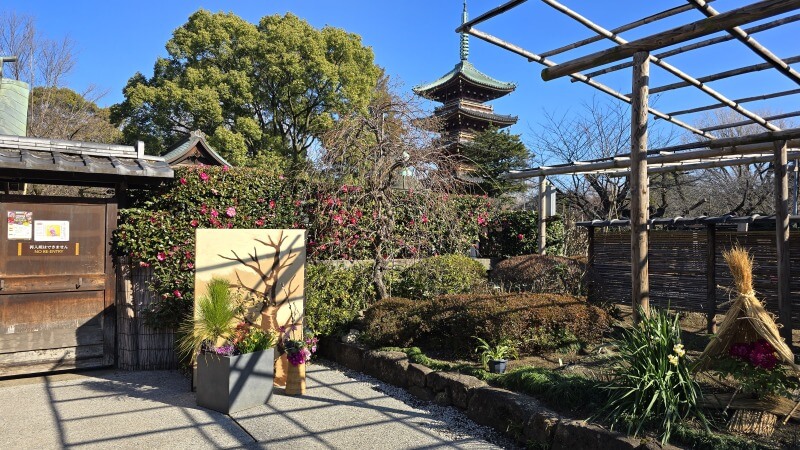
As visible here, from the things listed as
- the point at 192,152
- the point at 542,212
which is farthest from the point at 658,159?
the point at 192,152

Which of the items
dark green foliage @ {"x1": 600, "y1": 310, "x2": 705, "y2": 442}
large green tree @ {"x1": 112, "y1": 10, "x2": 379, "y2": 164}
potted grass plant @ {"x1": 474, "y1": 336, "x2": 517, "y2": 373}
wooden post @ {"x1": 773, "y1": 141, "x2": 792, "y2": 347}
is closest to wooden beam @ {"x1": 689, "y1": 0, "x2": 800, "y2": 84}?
wooden post @ {"x1": 773, "y1": 141, "x2": 792, "y2": 347}

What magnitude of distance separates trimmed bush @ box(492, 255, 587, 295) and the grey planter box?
158 inches

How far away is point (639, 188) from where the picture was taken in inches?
179

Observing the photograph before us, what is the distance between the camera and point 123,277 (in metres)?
6.04

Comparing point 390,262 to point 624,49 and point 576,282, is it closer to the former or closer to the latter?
point 576,282

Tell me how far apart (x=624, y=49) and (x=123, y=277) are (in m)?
5.75

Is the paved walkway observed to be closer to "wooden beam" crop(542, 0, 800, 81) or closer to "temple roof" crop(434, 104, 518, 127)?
"wooden beam" crop(542, 0, 800, 81)

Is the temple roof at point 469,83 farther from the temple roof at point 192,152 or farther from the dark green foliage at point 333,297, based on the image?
the dark green foliage at point 333,297

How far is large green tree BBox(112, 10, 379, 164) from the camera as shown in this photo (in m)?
18.4

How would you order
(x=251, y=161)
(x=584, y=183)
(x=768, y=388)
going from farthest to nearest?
(x=251, y=161)
(x=584, y=183)
(x=768, y=388)

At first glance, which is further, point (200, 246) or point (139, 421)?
point (200, 246)

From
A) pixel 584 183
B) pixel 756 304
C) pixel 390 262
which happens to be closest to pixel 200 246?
pixel 390 262

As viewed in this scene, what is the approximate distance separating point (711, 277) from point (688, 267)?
46 centimetres

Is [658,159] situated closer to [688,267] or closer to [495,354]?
[688,267]
